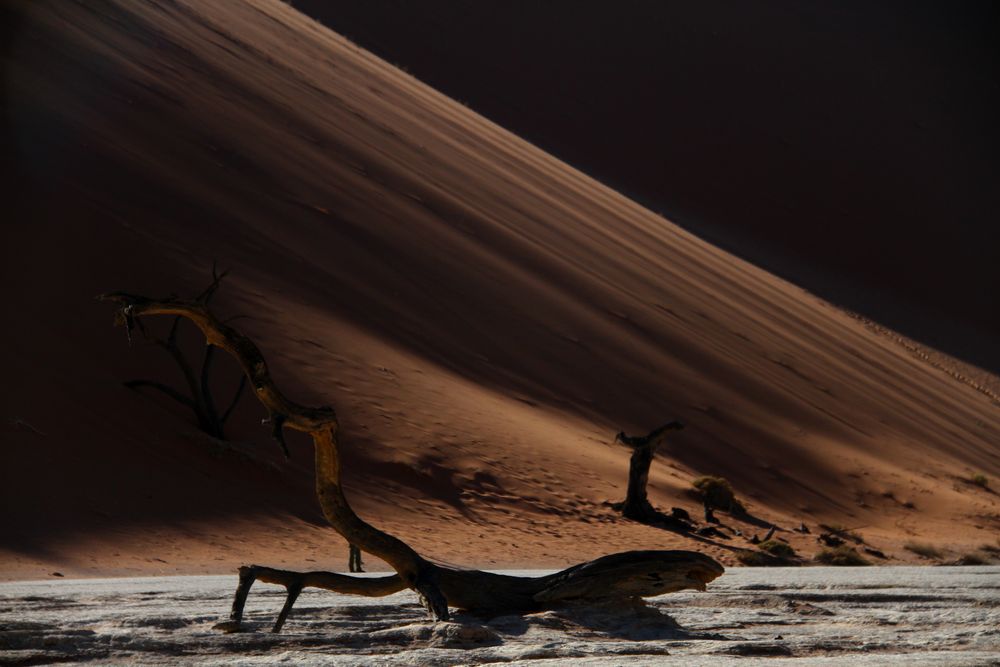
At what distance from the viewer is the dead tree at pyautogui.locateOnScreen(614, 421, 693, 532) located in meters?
14.1

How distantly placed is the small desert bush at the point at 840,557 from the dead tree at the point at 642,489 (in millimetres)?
1509

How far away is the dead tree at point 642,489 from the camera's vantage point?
14.1m

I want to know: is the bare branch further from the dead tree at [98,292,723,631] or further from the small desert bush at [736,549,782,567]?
the dead tree at [98,292,723,631]

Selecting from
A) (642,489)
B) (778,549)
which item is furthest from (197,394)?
(778,549)

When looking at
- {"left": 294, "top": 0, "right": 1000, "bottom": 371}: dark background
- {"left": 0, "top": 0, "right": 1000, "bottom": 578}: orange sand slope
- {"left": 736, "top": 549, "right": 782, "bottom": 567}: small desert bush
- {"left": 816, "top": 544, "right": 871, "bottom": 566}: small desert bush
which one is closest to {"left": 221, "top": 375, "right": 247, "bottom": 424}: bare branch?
{"left": 0, "top": 0, "right": 1000, "bottom": 578}: orange sand slope

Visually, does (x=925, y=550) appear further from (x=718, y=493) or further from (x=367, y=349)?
(x=367, y=349)

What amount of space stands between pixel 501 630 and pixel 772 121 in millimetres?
42056

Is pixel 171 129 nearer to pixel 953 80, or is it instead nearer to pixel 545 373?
Result: pixel 545 373

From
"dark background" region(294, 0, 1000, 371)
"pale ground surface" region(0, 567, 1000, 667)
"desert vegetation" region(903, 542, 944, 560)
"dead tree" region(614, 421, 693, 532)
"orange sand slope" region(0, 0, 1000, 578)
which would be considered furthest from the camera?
"dark background" region(294, 0, 1000, 371)

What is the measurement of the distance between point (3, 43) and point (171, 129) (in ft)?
8.25

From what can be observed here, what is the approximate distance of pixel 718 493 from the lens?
1518 centimetres

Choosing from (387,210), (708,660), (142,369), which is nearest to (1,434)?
(142,369)

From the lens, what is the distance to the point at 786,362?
22.1 m

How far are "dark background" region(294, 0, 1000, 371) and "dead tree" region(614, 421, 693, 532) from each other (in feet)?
76.7
